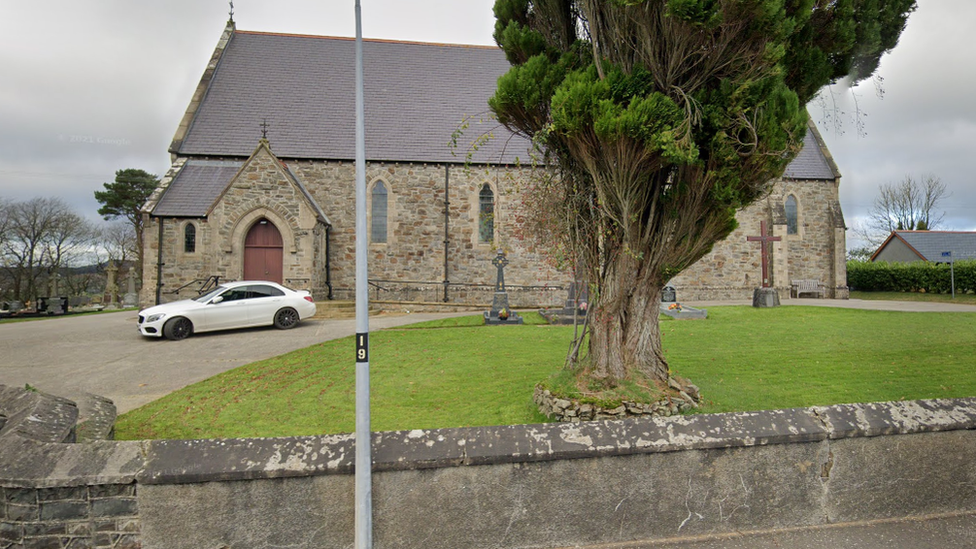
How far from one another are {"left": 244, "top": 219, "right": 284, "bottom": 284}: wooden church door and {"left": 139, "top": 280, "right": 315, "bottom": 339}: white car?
191 inches

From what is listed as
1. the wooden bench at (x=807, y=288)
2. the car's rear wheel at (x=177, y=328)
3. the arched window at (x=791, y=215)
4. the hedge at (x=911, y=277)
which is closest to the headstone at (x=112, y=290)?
the car's rear wheel at (x=177, y=328)

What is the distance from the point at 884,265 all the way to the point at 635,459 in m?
34.1

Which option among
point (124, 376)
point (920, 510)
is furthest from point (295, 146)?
point (920, 510)

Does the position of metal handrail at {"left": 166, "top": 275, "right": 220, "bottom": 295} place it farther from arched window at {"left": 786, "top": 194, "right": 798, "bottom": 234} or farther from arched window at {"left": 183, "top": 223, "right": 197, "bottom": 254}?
arched window at {"left": 786, "top": 194, "right": 798, "bottom": 234}

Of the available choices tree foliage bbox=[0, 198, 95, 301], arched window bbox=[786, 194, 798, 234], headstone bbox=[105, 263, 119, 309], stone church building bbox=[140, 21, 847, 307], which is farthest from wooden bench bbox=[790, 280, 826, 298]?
tree foliage bbox=[0, 198, 95, 301]

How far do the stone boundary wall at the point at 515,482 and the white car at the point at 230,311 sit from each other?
387 inches

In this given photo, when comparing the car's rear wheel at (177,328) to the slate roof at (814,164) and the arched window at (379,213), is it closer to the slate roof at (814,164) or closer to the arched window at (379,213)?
the arched window at (379,213)

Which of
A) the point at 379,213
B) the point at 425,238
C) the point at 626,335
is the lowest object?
the point at 626,335

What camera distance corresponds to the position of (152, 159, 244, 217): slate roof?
1861 centimetres

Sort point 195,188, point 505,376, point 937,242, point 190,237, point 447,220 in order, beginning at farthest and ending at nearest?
1. point 937,242
2. point 447,220
3. point 195,188
4. point 190,237
5. point 505,376

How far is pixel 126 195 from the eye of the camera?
40.5m

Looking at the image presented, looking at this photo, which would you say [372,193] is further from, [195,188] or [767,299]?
[767,299]

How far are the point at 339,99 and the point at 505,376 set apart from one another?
19.9 metres

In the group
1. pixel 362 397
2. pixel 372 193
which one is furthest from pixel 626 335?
pixel 372 193
